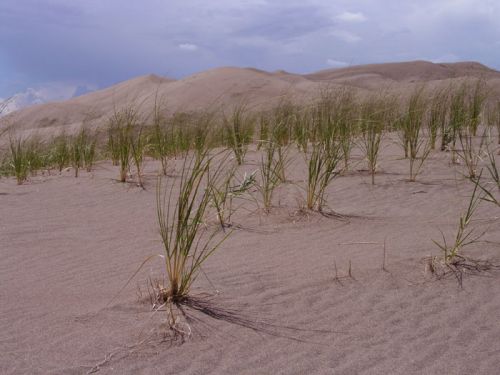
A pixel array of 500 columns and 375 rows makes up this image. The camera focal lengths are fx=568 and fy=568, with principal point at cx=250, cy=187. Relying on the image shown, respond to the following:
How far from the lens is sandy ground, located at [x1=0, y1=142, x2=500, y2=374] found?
203 centimetres

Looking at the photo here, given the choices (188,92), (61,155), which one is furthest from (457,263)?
(188,92)

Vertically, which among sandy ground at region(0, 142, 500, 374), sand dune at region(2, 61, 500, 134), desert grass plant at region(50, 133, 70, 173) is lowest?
sandy ground at region(0, 142, 500, 374)

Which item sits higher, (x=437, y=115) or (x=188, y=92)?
(x=188, y=92)

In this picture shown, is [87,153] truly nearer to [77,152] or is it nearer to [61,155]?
[77,152]

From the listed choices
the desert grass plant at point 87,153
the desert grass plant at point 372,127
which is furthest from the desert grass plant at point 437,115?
the desert grass plant at point 87,153

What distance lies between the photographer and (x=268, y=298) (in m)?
2.57

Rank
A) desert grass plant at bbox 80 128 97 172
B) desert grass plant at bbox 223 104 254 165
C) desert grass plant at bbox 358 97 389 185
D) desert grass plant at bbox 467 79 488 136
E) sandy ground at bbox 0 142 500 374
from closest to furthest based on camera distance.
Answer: sandy ground at bbox 0 142 500 374
desert grass plant at bbox 358 97 389 185
desert grass plant at bbox 80 128 97 172
desert grass plant at bbox 223 104 254 165
desert grass plant at bbox 467 79 488 136

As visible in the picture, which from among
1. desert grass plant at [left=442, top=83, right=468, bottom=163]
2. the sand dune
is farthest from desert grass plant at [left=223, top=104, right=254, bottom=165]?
the sand dune

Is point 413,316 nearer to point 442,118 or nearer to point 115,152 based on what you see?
point 442,118

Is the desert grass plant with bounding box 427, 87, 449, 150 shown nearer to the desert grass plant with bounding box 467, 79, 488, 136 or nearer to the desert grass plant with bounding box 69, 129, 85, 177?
the desert grass plant with bounding box 467, 79, 488, 136

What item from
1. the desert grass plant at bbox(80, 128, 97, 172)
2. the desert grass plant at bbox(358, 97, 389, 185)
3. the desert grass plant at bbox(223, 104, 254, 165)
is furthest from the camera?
the desert grass plant at bbox(223, 104, 254, 165)

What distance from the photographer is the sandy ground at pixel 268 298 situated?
203cm

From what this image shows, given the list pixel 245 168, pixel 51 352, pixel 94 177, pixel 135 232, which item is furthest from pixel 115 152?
pixel 51 352

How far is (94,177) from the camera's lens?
19.2 ft
